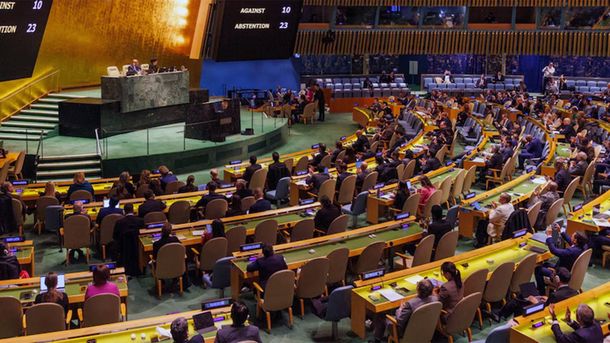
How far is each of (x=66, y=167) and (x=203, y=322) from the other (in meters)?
11.2

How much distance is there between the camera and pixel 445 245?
407 inches

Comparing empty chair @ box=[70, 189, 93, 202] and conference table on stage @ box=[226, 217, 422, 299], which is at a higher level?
empty chair @ box=[70, 189, 93, 202]

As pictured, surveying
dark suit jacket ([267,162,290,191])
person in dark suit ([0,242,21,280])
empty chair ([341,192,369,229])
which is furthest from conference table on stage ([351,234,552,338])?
dark suit jacket ([267,162,290,191])

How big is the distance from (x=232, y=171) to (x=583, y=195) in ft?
26.9

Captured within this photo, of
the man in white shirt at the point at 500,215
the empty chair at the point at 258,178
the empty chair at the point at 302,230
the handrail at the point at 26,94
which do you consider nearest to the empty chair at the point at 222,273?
the empty chair at the point at 302,230

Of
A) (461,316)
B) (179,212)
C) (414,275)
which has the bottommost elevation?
(461,316)

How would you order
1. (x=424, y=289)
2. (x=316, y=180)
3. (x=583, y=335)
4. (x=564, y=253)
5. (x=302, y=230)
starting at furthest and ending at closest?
(x=316, y=180) → (x=302, y=230) → (x=564, y=253) → (x=424, y=289) → (x=583, y=335)

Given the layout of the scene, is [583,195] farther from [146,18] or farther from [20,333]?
[146,18]

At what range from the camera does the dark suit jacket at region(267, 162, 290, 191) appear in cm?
1527

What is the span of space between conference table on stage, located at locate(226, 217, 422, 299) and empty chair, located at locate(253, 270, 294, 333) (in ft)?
1.44

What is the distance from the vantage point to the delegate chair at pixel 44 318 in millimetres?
7402

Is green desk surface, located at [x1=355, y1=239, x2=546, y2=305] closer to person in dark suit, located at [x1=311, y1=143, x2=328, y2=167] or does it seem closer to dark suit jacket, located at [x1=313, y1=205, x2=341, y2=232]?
dark suit jacket, located at [x1=313, y1=205, x2=341, y2=232]

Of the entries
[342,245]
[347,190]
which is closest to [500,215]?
[342,245]

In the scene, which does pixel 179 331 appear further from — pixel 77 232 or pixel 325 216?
pixel 77 232
